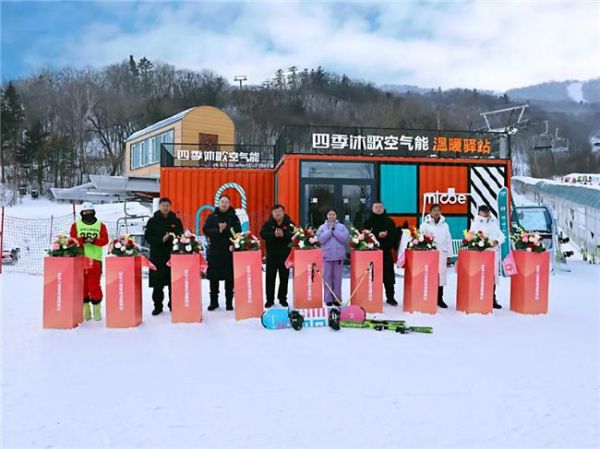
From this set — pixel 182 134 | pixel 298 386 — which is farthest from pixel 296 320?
pixel 182 134

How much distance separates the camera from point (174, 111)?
52750 mm

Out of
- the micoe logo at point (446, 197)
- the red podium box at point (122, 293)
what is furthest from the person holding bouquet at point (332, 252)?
the micoe logo at point (446, 197)

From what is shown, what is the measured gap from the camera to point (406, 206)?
12977 mm

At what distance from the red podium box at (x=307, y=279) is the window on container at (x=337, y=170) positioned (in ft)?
19.6

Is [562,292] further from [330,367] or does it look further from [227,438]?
[227,438]

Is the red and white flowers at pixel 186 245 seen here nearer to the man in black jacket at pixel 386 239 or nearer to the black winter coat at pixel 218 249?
the black winter coat at pixel 218 249

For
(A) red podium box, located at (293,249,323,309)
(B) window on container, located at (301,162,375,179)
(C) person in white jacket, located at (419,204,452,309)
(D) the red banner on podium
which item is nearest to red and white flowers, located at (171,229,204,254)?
(A) red podium box, located at (293,249,323,309)

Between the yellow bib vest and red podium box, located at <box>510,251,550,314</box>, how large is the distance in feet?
17.8

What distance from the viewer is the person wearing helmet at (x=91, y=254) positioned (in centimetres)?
607

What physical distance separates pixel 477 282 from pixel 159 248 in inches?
164

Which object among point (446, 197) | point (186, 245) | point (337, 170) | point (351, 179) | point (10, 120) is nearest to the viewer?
point (186, 245)

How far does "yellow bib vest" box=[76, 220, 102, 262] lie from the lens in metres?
6.15

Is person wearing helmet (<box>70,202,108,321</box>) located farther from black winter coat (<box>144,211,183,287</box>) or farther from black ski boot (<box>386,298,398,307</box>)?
black ski boot (<box>386,298,398,307</box>)

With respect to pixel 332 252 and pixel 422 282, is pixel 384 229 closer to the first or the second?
pixel 332 252
